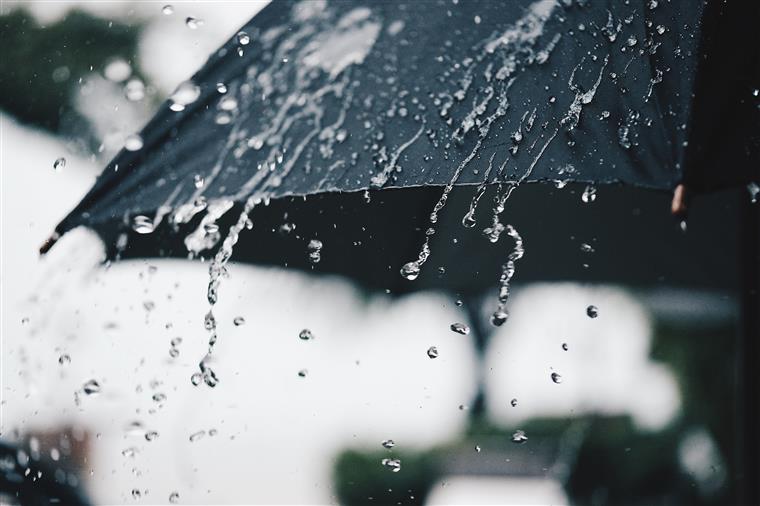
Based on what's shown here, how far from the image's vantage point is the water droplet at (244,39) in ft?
5.87

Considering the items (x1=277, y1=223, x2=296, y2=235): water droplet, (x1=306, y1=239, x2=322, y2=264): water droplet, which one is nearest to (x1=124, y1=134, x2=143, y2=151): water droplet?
(x1=277, y1=223, x2=296, y2=235): water droplet

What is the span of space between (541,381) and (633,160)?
7746mm

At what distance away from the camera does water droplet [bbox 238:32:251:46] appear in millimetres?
1788

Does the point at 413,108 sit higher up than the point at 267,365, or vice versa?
the point at 413,108

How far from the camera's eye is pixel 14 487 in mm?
2844

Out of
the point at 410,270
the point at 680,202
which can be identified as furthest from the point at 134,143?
the point at 410,270

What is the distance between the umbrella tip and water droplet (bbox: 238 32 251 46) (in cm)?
57

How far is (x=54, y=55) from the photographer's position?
25.3 feet

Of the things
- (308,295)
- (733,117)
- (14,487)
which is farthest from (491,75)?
(308,295)

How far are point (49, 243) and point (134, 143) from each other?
28cm

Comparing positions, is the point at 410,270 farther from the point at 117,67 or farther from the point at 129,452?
the point at 117,67

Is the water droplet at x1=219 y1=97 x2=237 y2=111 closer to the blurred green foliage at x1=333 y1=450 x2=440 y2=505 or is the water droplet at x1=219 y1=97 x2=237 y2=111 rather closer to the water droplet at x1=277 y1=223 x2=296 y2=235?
the water droplet at x1=277 y1=223 x2=296 y2=235

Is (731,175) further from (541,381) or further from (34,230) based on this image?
(541,381)

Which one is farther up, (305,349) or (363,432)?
(305,349)
